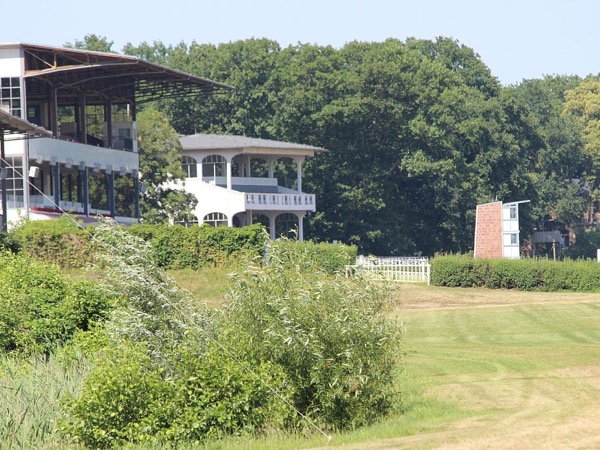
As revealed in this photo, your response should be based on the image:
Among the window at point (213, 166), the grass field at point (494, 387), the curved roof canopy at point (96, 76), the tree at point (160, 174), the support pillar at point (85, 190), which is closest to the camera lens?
the grass field at point (494, 387)

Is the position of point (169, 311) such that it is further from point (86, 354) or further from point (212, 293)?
point (212, 293)

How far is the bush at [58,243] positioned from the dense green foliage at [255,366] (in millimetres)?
21762

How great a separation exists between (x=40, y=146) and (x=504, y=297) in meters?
24.0

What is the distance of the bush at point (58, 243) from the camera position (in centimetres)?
4591

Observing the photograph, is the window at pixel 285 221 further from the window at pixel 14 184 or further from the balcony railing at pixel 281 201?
the window at pixel 14 184

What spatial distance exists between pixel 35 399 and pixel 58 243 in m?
22.8

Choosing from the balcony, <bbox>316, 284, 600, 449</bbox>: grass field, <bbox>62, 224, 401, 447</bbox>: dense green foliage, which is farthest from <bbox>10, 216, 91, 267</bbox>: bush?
the balcony

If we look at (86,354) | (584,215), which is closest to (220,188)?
(86,354)

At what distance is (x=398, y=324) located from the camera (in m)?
24.3

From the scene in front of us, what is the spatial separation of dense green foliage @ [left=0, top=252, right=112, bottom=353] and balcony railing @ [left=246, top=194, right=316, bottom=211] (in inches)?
1835

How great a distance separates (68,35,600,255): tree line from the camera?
90.6m

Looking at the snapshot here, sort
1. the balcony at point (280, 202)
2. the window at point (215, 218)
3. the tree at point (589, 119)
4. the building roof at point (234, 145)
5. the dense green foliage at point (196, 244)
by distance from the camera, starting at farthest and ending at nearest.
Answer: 1. the tree at point (589, 119)
2. the building roof at point (234, 145)
3. the window at point (215, 218)
4. the balcony at point (280, 202)
5. the dense green foliage at point (196, 244)

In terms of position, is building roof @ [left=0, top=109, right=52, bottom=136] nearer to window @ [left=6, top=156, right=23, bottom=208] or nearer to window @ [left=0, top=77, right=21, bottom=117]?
window @ [left=6, top=156, right=23, bottom=208]

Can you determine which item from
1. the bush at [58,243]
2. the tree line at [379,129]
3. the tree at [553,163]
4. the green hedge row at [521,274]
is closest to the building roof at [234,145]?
the tree line at [379,129]
